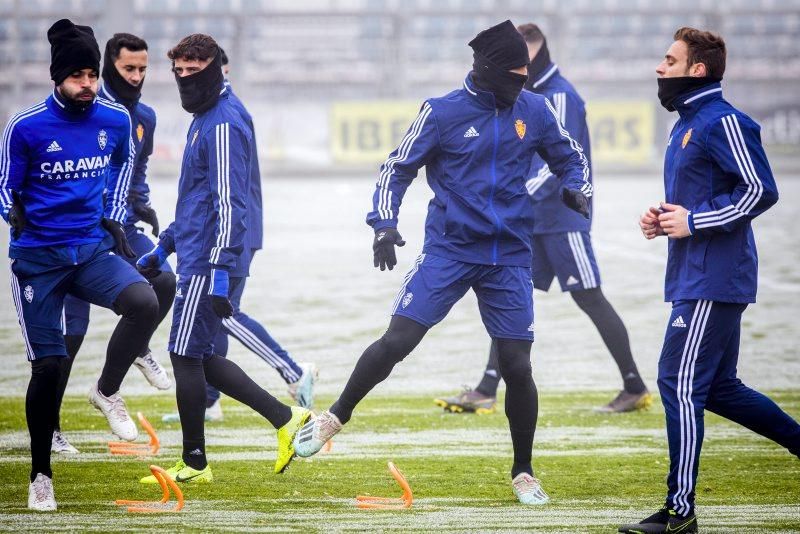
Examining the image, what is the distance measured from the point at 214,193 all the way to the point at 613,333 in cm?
335

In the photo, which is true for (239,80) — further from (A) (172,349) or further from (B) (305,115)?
(A) (172,349)

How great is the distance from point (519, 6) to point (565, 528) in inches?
1907

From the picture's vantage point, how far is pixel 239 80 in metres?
48.9

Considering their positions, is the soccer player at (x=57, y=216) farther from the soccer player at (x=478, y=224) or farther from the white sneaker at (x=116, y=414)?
the soccer player at (x=478, y=224)

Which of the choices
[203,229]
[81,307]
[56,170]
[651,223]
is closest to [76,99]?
[56,170]

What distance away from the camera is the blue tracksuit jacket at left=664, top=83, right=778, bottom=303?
541cm

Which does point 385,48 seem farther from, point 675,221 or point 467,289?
point 675,221

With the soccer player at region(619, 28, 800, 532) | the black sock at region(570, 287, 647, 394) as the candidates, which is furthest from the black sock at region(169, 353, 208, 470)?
the black sock at region(570, 287, 647, 394)

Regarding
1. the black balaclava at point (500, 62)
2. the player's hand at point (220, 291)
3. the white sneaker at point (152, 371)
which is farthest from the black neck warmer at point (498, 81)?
the white sneaker at point (152, 371)

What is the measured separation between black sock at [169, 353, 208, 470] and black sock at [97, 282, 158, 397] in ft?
0.76

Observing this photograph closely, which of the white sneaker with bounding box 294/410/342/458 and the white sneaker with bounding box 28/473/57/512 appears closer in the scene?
→ the white sneaker with bounding box 28/473/57/512

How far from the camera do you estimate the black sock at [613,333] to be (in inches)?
342

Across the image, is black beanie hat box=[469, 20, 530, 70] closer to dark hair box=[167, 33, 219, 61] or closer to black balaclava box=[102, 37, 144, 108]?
dark hair box=[167, 33, 219, 61]

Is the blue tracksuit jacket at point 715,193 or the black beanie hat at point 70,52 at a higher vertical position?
the black beanie hat at point 70,52
